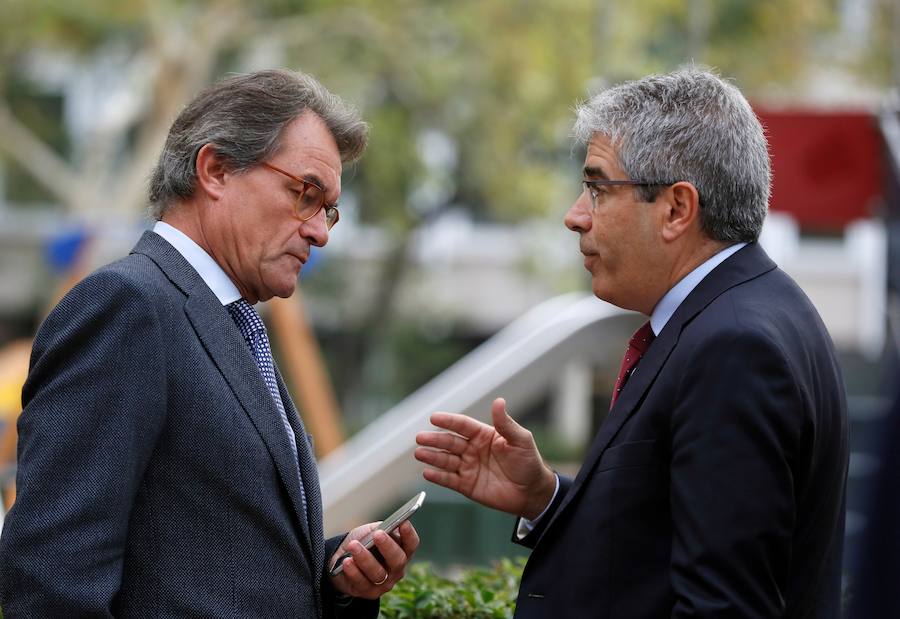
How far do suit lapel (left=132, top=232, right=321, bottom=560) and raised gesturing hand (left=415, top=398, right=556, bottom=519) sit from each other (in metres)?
0.40

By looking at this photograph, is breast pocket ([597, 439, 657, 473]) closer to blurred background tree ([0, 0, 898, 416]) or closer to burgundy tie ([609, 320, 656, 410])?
burgundy tie ([609, 320, 656, 410])

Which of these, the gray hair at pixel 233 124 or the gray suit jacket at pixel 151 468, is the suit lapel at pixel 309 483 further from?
the gray hair at pixel 233 124

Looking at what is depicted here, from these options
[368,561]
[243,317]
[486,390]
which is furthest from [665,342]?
[486,390]

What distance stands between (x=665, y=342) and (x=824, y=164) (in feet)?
30.0

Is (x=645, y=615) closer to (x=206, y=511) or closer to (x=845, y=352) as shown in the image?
(x=206, y=511)

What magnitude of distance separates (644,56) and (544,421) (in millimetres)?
12132

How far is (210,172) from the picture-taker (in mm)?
2656

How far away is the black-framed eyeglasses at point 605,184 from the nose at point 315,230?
551 mm

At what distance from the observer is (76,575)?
2229 millimetres

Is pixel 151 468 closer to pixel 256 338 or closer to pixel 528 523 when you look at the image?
pixel 256 338

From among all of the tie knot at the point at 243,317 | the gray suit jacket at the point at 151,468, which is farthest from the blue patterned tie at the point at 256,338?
the gray suit jacket at the point at 151,468

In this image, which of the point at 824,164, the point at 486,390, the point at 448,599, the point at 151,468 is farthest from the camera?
the point at 824,164

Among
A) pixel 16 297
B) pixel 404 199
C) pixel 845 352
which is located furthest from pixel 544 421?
pixel 16 297

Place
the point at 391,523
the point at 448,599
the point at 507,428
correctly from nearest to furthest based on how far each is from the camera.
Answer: the point at 391,523, the point at 507,428, the point at 448,599
